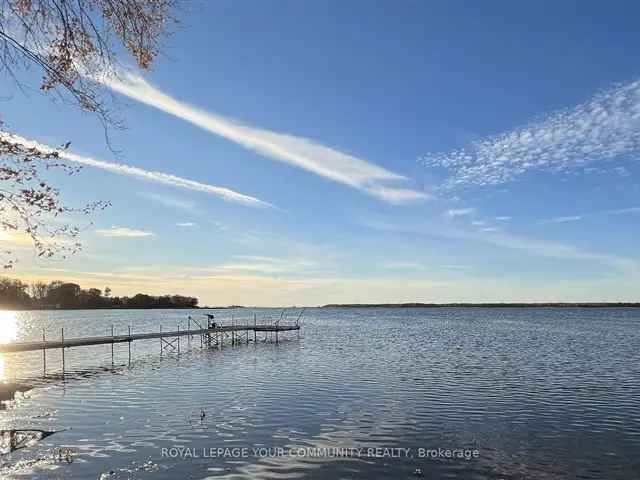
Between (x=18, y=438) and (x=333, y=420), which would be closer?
(x=18, y=438)

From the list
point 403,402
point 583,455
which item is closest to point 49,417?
point 403,402

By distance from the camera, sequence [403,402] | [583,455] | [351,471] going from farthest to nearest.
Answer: [403,402]
[583,455]
[351,471]

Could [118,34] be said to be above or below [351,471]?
above

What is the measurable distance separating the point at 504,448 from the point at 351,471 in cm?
590

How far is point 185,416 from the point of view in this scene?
72.1ft

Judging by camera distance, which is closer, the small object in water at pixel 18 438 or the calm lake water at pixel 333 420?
the calm lake water at pixel 333 420

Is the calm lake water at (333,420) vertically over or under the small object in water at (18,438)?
under

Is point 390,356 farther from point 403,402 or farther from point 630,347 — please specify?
point 630,347

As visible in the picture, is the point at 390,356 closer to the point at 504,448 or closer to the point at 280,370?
the point at 280,370

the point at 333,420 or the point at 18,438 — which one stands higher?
the point at 18,438

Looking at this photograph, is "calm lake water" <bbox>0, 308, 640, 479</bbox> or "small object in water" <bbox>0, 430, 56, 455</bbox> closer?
"calm lake water" <bbox>0, 308, 640, 479</bbox>

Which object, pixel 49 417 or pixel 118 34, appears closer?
pixel 118 34

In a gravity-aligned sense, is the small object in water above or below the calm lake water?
above

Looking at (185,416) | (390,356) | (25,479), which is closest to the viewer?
(25,479)
